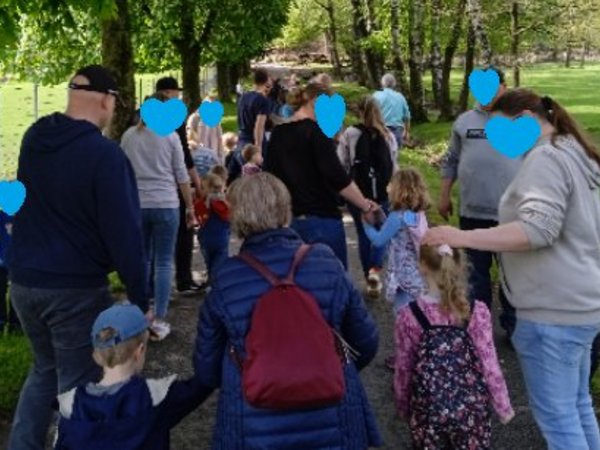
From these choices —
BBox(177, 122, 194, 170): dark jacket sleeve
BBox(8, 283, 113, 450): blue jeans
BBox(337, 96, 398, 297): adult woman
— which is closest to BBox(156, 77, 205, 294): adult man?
BBox(177, 122, 194, 170): dark jacket sleeve

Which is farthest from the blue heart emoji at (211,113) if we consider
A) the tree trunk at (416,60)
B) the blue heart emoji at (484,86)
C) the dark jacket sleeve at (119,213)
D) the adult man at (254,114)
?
the tree trunk at (416,60)

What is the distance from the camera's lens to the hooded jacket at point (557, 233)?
318 cm

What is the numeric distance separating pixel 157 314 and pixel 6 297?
122 cm

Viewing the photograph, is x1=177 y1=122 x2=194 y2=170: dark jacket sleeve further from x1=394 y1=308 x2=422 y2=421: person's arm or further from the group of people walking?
x1=394 y1=308 x2=422 y2=421: person's arm

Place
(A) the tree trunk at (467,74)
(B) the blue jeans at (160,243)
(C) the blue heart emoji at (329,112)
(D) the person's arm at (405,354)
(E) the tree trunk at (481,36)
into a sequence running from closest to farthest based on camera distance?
(D) the person's arm at (405,354) < (C) the blue heart emoji at (329,112) < (B) the blue jeans at (160,243) < (E) the tree trunk at (481,36) < (A) the tree trunk at (467,74)

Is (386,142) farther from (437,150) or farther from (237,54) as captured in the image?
(237,54)

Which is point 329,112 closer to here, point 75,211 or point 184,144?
point 184,144

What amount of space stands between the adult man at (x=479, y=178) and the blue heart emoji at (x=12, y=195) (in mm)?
3215

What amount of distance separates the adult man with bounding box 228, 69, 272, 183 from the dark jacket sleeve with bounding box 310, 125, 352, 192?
14.3ft

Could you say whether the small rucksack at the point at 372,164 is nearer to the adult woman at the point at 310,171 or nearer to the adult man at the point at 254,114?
the adult woman at the point at 310,171

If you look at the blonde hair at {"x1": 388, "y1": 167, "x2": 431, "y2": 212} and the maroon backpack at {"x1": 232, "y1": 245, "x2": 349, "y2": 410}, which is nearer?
the maroon backpack at {"x1": 232, "y1": 245, "x2": 349, "y2": 410}

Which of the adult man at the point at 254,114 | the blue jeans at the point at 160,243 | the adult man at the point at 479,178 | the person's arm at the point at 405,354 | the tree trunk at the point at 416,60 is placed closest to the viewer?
the person's arm at the point at 405,354

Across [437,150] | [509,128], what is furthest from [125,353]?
[437,150]

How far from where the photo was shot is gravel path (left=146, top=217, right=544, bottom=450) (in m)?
4.59
